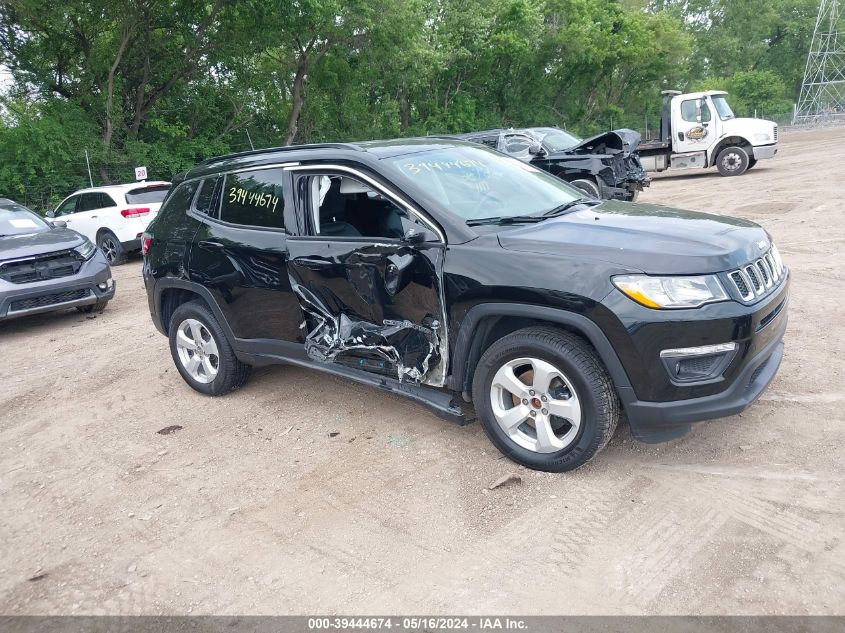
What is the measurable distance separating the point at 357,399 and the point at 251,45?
17762mm

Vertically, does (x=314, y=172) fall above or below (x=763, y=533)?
above

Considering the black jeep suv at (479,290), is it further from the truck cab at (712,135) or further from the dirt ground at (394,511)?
the truck cab at (712,135)

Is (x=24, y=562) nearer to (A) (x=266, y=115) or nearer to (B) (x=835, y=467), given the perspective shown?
(B) (x=835, y=467)

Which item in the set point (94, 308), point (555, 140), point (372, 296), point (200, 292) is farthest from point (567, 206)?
point (555, 140)

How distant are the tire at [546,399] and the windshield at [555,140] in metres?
10.7

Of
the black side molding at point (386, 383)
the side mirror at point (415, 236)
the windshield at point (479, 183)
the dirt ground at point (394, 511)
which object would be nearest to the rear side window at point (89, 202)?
the dirt ground at point (394, 511)

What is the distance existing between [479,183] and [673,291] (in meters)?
1.60

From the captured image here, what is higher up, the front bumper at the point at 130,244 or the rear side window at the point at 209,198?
the rear side window at the point at 209,198

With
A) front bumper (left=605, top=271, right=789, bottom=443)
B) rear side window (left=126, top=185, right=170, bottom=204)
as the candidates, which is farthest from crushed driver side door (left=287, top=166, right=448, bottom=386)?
rear side window (left=126, top=185, right=170, bottom=204)

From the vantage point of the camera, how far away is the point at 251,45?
19.9 meters

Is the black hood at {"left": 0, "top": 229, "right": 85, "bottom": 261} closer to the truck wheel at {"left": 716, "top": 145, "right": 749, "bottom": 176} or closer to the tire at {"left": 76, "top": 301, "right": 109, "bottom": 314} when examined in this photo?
the tire at {"left": 76, "top": 301, "right": 109, "bottom": 314}

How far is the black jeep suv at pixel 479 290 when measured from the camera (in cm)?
Answer: 328

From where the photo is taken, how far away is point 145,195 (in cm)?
→ 1298

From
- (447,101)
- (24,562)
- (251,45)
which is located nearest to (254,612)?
(24,562)
